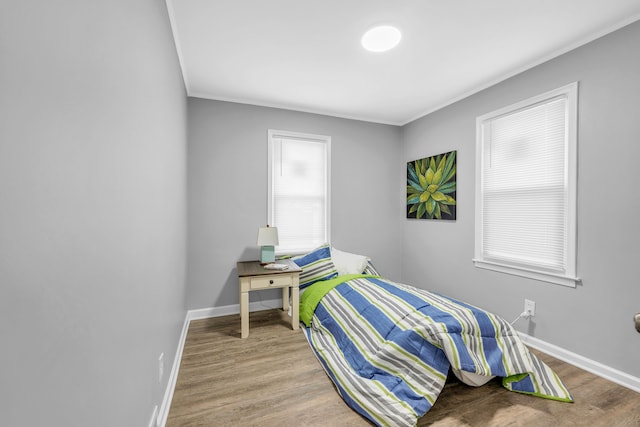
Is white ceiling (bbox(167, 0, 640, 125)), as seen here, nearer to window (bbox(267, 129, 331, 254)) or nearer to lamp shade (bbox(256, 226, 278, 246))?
window (bbox(267, 129, 331, 254))

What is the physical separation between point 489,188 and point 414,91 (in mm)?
1345

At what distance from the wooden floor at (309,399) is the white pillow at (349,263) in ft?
3.73

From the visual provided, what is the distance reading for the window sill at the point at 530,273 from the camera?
232 cm

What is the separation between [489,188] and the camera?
3.01 m

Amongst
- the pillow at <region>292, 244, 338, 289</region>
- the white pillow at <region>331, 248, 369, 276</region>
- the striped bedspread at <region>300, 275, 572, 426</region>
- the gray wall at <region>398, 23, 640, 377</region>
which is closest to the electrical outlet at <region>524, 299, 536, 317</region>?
the gray wall at <region>398, 23, 640, 377</region>

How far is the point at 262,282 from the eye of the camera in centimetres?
279

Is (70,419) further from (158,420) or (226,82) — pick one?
(226,82)

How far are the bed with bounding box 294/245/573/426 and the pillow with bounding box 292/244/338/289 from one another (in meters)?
0.87

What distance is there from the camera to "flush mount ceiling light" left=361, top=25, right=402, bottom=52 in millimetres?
2104

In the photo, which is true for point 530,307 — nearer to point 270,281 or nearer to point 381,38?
point 270,281

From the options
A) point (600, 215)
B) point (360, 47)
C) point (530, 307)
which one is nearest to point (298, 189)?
point (360, 47)

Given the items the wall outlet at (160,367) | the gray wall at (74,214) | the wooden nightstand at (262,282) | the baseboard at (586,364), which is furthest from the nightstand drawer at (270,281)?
the baseboard at (586,364)

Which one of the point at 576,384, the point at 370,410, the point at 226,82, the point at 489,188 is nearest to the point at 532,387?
the point at 576,384

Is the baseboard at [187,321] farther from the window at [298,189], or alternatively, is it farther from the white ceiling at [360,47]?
the white ceiling at [360,47]
